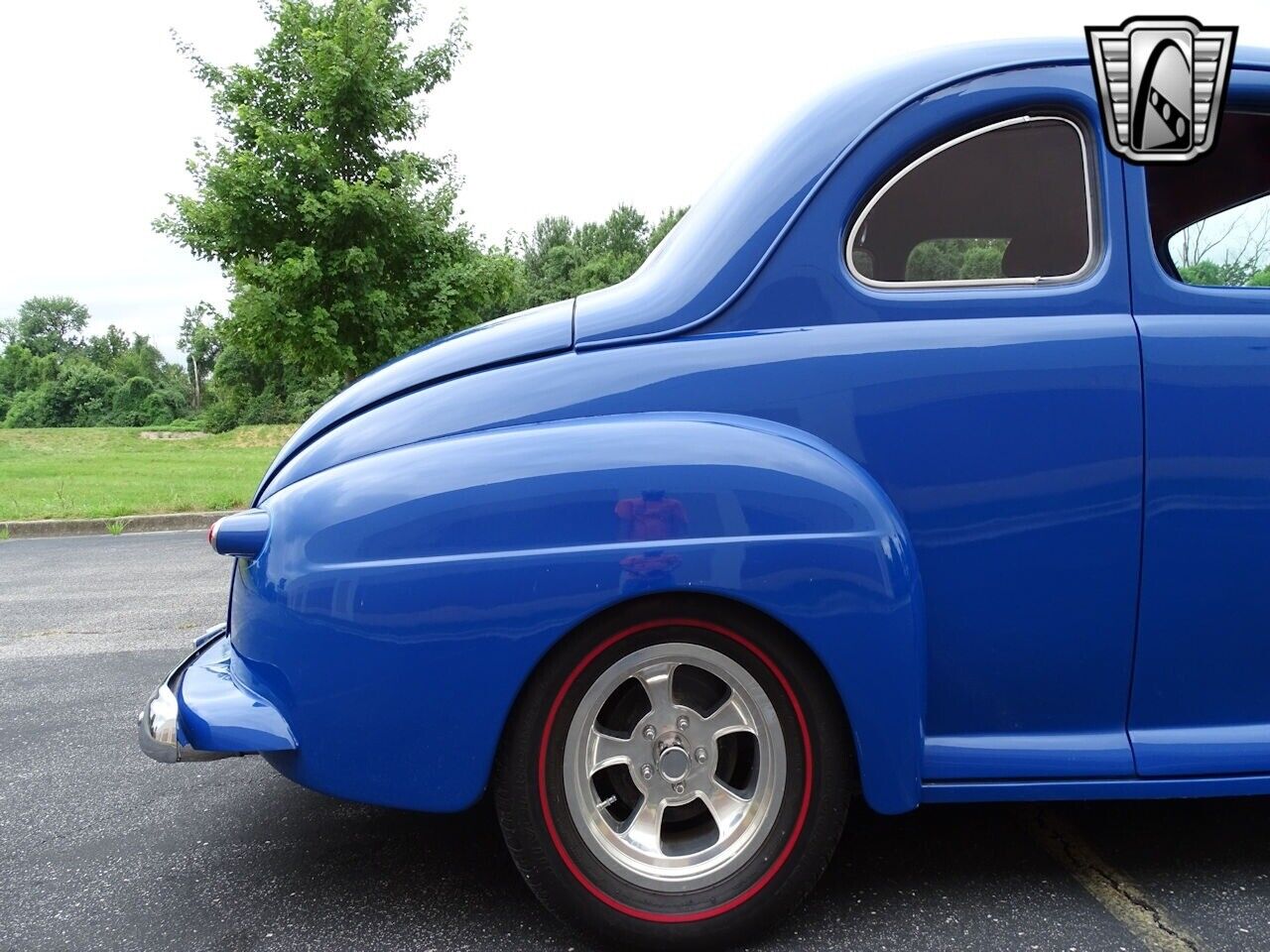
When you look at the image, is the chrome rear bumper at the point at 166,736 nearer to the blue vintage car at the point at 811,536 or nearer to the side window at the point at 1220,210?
the blue vintage car at the point at 811,536

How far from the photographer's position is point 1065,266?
213 cm

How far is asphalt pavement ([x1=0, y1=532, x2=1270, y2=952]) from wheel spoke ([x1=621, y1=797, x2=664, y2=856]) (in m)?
0.26

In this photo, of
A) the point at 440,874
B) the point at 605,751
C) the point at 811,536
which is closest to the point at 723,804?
the point at 605,751

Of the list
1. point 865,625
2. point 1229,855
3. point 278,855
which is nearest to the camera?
point 865,625

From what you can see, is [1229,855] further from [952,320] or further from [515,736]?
[515,736]

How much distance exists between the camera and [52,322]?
92062 millimetres

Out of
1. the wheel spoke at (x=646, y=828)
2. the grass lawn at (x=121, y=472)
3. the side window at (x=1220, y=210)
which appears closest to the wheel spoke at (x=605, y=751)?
the wheel spoke at (x=646, y=828)

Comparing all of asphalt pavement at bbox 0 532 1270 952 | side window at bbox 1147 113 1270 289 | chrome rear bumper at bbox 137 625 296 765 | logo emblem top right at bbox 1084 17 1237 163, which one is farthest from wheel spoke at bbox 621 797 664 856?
logo emblem top right at bbox 1084 17 1237 163

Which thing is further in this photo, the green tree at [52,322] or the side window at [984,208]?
the green tree at [52,322]

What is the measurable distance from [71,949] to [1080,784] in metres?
2.16

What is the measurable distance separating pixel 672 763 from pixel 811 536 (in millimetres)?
554

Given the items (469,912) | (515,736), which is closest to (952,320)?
(515,736)

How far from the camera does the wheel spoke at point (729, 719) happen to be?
1.96m

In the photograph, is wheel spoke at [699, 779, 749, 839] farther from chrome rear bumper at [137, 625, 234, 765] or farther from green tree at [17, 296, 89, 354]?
green tree at [17, 296, 89, 354]
